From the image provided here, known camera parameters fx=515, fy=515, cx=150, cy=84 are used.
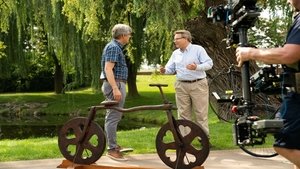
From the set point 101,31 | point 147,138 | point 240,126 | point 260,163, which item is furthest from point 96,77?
point 240,126

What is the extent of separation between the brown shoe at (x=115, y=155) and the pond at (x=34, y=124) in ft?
30.6

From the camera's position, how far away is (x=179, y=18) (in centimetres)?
922

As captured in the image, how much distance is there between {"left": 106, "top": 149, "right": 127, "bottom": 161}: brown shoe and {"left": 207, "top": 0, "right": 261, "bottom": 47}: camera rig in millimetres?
2625

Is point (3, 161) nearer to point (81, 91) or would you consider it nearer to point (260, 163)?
point (260, 163)

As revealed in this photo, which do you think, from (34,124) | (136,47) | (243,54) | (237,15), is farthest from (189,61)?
(34,124)

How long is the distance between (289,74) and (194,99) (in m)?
3.54

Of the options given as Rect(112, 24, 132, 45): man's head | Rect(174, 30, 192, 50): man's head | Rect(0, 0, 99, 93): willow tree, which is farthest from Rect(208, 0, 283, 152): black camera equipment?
Rect(0, 0, 99, 93): willow tree

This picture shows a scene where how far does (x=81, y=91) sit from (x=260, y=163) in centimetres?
2456

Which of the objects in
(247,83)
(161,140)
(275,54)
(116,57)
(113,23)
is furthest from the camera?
(113,23)

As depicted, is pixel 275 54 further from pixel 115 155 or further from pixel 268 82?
pixel 115 155

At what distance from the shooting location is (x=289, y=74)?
322cm

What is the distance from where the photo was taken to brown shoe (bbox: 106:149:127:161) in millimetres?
6151

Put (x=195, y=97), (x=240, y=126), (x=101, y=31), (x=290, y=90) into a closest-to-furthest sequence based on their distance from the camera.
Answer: (x=290, y=90)
(x=240, y=126)
(x=195, y=97)
(x=101, y=31)

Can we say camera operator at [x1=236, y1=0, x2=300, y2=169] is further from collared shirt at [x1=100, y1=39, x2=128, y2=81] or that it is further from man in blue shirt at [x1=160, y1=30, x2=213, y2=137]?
man in blue shirt at [x1=160, y1=30, x2=213, y2=137]
